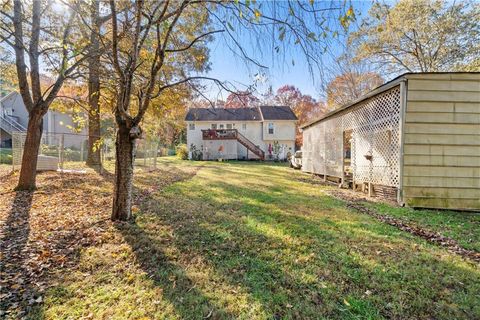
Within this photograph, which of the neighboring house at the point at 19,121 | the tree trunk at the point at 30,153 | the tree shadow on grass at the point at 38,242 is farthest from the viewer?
the neighboring house at the point at 19,121

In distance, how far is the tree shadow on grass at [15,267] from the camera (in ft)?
7.79

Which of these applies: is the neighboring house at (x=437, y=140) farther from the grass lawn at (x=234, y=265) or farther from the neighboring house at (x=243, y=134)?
the neighboring house at (x=243, y=134)

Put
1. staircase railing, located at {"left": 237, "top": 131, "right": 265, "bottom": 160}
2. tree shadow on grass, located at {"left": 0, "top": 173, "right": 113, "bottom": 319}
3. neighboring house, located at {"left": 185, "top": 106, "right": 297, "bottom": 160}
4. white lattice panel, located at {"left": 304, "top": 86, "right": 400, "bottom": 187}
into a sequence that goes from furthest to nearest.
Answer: staircase railing, located at {"left": 237, "top": 131, "right": 265, "bottom": 160} < neighboring house, located at {"left": 185, "top": 106, "right": 297, "bottom": 160} < white lattice panel, located at {"left": 304, "top": 86, "right": 400, "bottom": 187} < tree shadow on grass, located at {"left": 0, "top": 173, "right": 113, "bottom": 319}

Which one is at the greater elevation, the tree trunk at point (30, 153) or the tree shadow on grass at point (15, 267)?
the tree trunk at point (30, 153)

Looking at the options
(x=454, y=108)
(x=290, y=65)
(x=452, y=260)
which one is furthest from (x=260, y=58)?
(x=454, y=108)

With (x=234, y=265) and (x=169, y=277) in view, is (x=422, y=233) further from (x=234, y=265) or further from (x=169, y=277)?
(x=169, y=277)

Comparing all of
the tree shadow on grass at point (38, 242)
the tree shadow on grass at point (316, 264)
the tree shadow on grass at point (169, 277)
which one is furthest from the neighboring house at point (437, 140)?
the tree shadow on grass at point (38, 242)

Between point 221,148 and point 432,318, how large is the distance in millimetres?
25599

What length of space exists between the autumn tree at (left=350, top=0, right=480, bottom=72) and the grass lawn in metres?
11.6

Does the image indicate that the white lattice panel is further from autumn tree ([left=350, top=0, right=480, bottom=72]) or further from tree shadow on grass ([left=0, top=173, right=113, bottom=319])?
tree shadow on grass ([left=0, top=173, right=113, bottom=319])

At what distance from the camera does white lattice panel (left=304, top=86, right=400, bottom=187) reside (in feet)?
22.9

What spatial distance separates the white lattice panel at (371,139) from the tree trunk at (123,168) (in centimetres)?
678

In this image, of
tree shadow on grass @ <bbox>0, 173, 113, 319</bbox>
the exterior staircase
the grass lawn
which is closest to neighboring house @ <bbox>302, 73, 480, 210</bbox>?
the grass lawn

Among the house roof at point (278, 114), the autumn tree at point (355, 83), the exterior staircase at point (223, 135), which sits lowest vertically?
the exterior staircase at point (223, 135)
